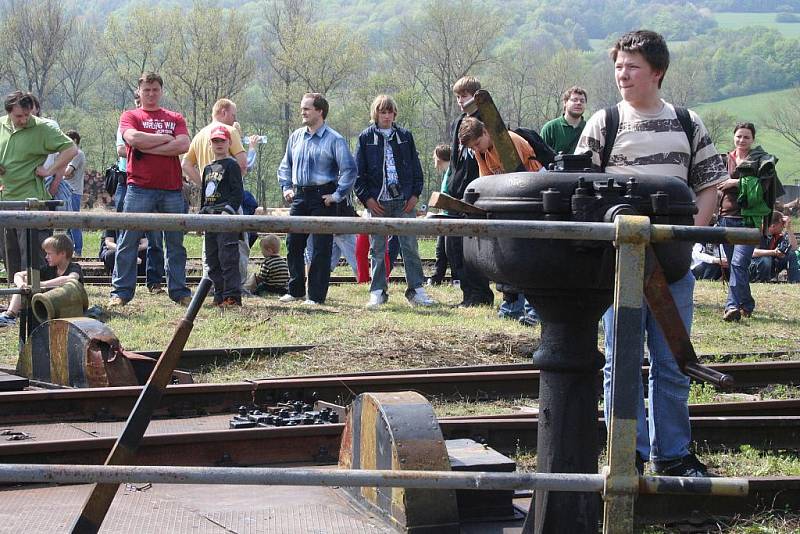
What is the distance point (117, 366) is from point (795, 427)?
4104 mm

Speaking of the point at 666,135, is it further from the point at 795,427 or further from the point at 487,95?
the point at 795,427

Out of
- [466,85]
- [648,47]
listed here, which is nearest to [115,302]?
[466,85]

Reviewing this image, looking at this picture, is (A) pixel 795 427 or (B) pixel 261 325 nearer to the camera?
(A) pixel 795 427

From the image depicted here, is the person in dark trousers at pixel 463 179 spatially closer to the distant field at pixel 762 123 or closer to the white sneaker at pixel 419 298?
the white sneaker at pixel 419 298

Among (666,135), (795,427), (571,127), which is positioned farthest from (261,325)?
(666,135)

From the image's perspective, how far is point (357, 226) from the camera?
2.84 meters

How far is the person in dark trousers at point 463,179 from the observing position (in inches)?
389

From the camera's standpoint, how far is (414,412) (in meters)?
4.16

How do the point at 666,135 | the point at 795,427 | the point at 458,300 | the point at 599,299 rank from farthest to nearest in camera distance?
the point at 458,300
the point at 795,427
the point at 666,135
the point at 599,299

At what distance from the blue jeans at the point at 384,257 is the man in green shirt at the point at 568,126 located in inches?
69.2

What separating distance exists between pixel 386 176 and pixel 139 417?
8989mm

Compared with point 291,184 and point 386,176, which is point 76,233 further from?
point 386,176

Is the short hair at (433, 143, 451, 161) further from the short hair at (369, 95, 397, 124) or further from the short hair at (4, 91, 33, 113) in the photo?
the short hair at (4, 91, 33, 113)

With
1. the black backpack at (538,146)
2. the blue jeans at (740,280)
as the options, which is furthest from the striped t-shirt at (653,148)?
the blue jeans at (740,280)
